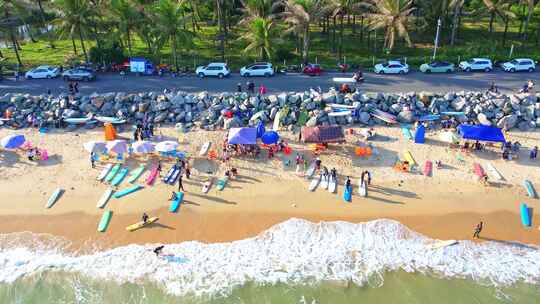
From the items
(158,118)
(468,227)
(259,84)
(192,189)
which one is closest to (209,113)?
(158,118)

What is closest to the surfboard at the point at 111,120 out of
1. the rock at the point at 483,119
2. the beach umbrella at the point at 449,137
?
the beach umbrella at the point at 449,137

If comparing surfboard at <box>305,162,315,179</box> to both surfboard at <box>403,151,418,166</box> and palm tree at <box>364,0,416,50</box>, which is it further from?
palm tree at <box>364,0,416,50</box>

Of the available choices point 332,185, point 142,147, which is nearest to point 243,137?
point 142,147

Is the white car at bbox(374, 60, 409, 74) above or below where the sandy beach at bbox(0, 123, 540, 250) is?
above

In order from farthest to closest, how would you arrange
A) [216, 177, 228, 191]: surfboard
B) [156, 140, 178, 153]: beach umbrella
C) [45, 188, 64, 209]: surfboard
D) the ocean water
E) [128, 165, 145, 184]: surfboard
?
[156, 140, 178, 153]: beach umbrella → [128, 165, 145, 184]: surfboard → [216, 177, 228, 191]: surfboard → [45, 188, 64, 209]: surfboard → the ocean water

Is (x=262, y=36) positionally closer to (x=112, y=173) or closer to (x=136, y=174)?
(x=136, y=174)

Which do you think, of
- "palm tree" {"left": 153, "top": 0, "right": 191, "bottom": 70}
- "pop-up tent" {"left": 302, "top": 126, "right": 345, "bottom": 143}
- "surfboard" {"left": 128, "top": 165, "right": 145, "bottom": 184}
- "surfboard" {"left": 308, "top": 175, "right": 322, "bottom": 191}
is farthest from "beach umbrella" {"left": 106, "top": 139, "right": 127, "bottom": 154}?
"palm tree" {"left": 153, "top": 0, "right": 191, "bottom": 70}

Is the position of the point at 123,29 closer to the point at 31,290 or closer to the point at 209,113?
the point at 209,113
